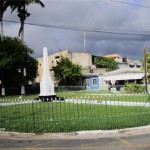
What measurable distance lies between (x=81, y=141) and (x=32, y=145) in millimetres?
1604

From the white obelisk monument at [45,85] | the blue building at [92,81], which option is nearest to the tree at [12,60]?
the white obelisk monument at [45,85]

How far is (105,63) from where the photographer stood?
74.8 meters

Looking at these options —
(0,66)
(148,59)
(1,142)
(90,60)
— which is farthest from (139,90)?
(90,60)

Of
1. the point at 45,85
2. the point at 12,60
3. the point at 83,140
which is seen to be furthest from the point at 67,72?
the point at 83,140

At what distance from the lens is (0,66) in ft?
132

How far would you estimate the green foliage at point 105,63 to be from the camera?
74375 millimetres

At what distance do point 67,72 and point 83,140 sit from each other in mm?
49550

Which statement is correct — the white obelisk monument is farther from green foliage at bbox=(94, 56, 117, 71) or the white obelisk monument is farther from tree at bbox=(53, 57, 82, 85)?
green foliage at bbox=(94, 56, 117, 71)

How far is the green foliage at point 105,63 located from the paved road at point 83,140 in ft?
202

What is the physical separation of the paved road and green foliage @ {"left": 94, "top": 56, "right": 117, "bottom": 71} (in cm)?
6162

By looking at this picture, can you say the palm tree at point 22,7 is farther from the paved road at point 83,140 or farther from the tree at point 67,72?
the paved road at point 83,140

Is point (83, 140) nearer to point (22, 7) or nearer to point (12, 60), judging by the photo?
point (12, 60)

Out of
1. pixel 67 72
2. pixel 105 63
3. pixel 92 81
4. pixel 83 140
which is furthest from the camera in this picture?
pixel 105 63

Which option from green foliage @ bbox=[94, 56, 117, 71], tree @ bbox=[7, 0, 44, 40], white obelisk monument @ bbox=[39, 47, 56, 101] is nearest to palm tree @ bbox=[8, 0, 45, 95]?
tree @ bbox=[7, 0, 44, 40]
